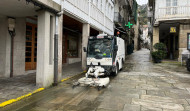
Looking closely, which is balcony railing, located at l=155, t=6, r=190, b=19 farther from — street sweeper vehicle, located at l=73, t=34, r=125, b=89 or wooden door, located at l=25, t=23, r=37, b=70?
wooden door, located at l=25, t=23, r=37, b=70

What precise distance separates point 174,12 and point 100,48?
11100mm

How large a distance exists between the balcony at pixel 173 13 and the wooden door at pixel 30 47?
1311 cm

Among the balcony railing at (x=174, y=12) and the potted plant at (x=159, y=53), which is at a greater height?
the balcony railing at (x=174, y=12)

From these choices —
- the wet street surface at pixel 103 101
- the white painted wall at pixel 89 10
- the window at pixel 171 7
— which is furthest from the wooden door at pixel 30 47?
the window at pixel 171 7

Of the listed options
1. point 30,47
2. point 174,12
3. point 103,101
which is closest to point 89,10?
point 30,47

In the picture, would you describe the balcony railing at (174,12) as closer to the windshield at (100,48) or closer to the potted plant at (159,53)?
the potted plant at (159,53)

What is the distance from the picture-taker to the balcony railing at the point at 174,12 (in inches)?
603

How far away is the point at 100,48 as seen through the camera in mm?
9477

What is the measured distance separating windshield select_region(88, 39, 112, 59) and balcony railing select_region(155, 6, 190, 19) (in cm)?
977

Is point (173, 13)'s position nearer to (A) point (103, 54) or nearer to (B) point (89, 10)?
(B) point (89, 10)

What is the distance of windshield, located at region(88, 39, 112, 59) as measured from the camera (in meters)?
9.23

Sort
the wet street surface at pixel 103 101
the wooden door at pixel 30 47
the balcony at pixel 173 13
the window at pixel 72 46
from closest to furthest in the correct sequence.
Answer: the wet street surface at pixel 103 101 < the wooden door at pixel 30 47 < the balcony at pixel 173 13 < the window at pixel 72 46

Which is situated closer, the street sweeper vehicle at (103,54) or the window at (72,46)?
the street sweeper vehicle at (103,54)

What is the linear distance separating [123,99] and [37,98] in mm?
2998
